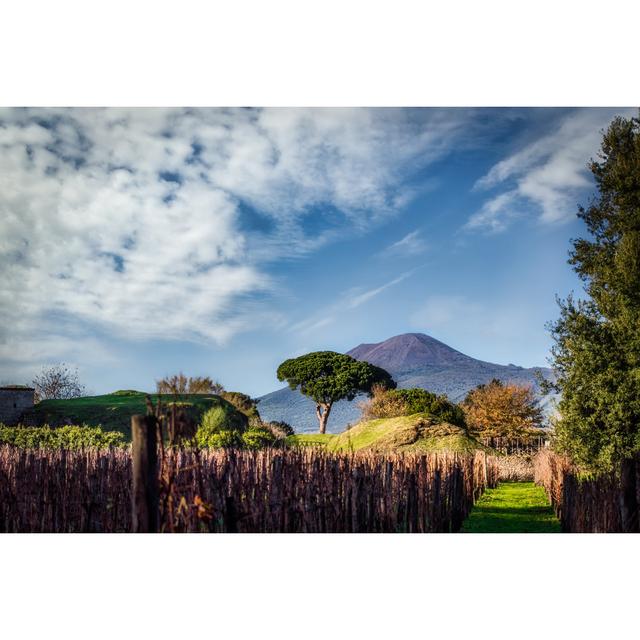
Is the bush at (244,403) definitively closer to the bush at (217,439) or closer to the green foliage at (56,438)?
the bush at (217,439)

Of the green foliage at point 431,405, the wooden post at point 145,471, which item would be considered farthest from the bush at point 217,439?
the green foliage at point 431,405

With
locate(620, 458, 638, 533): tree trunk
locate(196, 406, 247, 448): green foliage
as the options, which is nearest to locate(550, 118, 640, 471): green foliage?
locate(620, 458, 638, 533): tree trunk

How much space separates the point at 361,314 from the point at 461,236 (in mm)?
2083

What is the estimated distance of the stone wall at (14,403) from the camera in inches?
465

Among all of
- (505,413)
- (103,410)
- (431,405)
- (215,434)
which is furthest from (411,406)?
(215,434)

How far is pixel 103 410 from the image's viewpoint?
13.8 metres

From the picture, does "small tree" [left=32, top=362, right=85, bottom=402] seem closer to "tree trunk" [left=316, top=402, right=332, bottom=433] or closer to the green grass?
the green grass

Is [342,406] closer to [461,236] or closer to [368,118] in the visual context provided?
[461,236]

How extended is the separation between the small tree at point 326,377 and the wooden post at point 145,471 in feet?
57.6

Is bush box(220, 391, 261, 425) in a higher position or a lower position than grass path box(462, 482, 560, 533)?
higher

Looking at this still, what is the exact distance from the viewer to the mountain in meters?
20.1

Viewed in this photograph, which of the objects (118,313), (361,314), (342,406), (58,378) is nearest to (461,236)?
(361,314)

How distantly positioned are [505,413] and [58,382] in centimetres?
1192

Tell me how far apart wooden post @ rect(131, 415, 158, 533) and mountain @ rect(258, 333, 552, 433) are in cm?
1506
